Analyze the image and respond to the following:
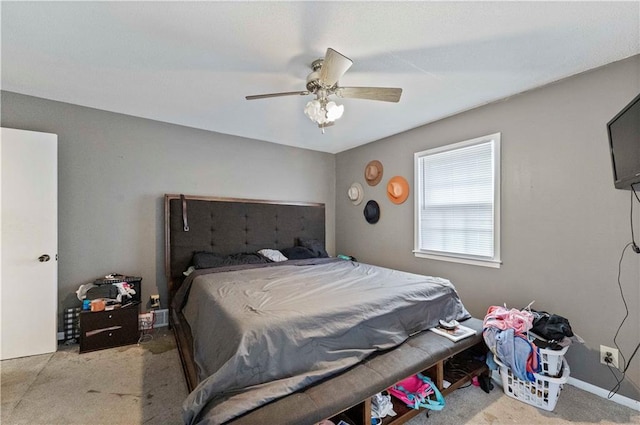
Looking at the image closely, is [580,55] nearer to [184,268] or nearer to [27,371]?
[184,268]

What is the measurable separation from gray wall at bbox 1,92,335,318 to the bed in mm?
259

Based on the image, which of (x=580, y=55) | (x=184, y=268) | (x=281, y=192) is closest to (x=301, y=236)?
(x=281, y=192)

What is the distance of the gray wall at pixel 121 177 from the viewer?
2.71 m

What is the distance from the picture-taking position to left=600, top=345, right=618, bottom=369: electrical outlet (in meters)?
1.91

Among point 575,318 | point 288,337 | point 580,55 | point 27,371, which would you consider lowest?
point 27,371

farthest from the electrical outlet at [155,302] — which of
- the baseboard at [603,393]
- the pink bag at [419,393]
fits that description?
the baseboard at [603,393]

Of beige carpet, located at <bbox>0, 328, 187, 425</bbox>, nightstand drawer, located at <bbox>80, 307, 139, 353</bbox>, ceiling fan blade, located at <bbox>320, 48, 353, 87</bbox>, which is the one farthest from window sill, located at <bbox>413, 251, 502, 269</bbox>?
nightstand drawer, located at <bbox>80, 307, 139, 353</bbox>

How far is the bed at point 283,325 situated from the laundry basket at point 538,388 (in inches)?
14.2

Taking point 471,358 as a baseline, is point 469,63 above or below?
above

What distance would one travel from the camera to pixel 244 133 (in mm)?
3607

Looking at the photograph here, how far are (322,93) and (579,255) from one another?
2.35 metres

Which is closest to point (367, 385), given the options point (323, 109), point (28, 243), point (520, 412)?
point (520, 412)

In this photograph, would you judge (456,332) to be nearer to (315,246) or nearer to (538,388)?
(538,388)

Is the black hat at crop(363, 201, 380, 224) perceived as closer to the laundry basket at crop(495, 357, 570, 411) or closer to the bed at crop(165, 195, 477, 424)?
the bed at crop(165, 195, 477, 424)
